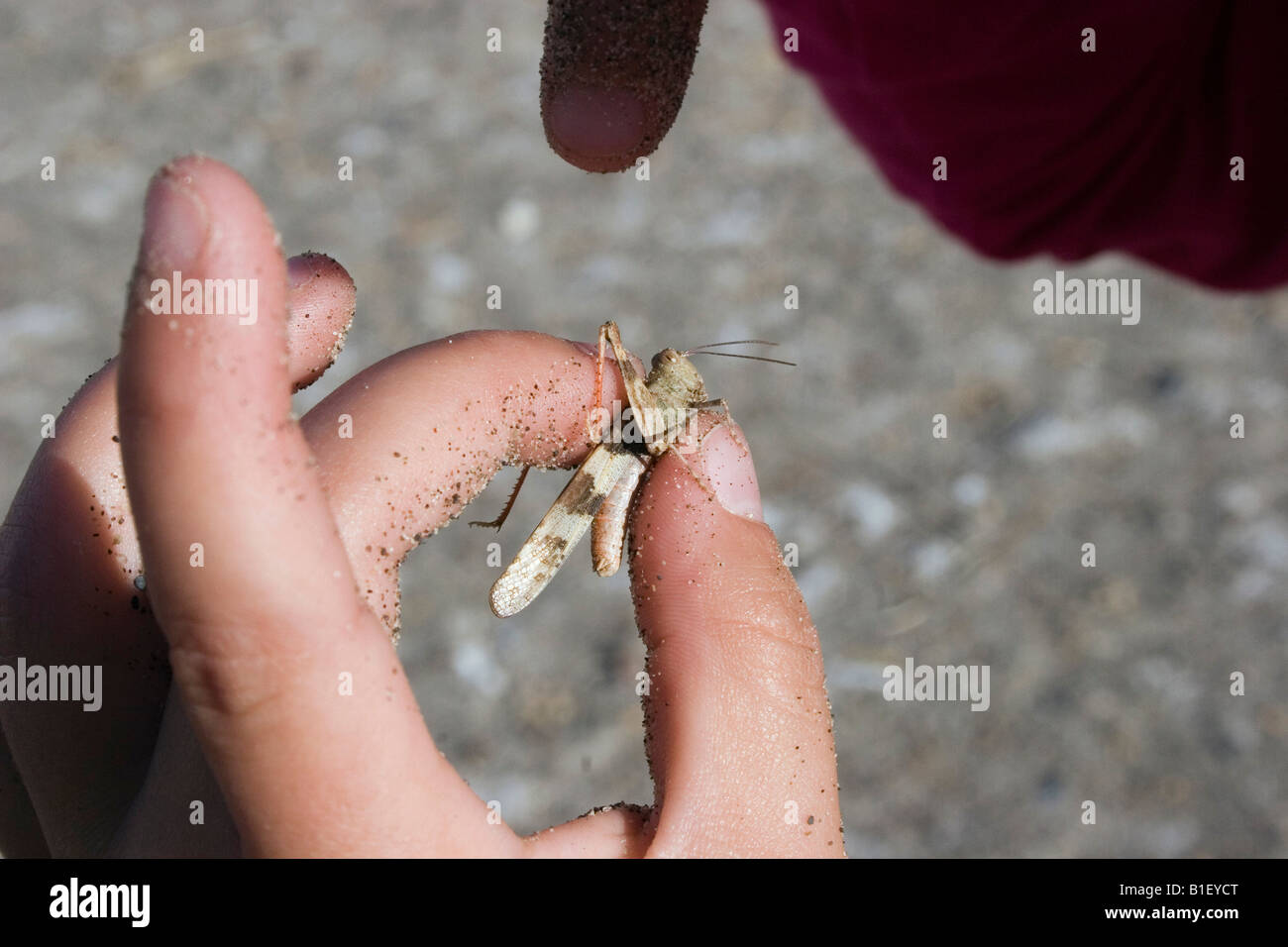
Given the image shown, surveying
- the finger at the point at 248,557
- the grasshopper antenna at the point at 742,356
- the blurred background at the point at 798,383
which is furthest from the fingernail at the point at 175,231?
the grasshopper antenna at the point at 742,356

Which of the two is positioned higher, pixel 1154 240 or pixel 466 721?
pixel 1154 240

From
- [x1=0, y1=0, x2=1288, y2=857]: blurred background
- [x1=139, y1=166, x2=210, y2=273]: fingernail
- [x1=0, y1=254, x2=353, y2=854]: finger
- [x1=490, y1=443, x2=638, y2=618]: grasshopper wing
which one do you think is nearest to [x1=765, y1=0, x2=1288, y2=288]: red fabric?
[x1=490, y1=443, x2=638, y2=618]: grasshopper wing

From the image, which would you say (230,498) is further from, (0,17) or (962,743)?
(0,17)

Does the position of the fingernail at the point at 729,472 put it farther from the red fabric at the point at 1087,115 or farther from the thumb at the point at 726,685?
the red fabric at the point at 1087,115

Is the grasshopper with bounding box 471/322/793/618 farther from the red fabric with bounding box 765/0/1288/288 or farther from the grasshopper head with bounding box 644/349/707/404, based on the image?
the red fabric with bounding box 765/0/1288/288

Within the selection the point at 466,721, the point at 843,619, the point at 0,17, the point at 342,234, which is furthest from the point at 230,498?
the point at 0,17

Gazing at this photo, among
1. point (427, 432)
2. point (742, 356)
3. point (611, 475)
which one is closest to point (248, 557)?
point (427, 432)
